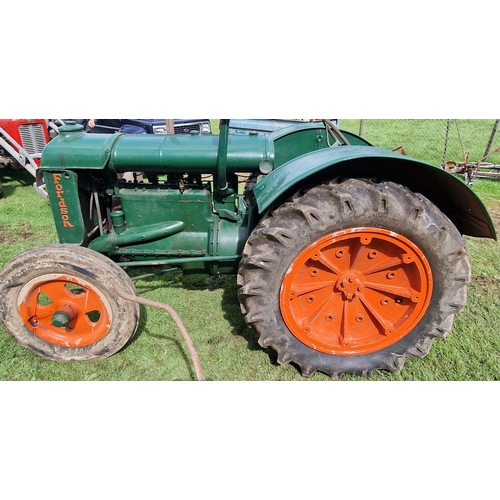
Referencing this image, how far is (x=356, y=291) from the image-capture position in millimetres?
2275

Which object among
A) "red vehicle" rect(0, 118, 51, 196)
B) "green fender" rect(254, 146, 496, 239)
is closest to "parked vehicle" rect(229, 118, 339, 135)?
"red vehicle" rect(0, 118, 51, 196)

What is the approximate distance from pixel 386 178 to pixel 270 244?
2.74 feet

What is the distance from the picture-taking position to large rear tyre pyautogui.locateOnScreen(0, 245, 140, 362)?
7.31ft

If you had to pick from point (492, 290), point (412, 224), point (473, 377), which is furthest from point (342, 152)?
point (492, 290)

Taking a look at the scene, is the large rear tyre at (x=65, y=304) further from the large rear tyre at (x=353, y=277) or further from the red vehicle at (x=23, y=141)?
the red vehicle at (x=23, y=141)

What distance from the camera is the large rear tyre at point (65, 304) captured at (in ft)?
7.31

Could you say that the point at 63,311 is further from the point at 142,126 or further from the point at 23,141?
the point at 23,141

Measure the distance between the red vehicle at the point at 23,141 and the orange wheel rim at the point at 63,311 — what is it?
14.5 ft

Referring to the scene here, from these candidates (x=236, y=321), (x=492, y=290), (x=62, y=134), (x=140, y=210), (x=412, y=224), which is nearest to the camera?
(x=412, y=224)

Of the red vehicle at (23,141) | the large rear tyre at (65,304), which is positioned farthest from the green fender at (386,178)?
the red vehicle at (23,141)

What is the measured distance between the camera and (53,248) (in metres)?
2.24

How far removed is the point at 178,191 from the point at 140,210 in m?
0.32

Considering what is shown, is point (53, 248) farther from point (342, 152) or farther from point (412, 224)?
point (412, 224)

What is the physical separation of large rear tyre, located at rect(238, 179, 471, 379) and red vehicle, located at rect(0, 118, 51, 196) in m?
5.39
